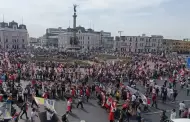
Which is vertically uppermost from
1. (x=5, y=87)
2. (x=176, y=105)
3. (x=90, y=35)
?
(x=90, y=35)

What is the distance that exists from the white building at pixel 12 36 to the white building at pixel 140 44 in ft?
165

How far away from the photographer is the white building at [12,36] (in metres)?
103

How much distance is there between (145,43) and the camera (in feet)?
384

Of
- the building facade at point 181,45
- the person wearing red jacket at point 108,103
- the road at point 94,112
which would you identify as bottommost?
the road at point 94,112

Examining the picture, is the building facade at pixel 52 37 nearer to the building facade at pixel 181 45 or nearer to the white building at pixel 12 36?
the white building at pixel 12 36

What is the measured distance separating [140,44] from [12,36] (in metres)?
65.0

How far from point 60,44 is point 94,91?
111904mm

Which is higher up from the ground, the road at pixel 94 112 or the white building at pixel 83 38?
the white building at pixel 83 38

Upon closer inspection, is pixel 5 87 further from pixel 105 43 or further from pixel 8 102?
pixel 105 43

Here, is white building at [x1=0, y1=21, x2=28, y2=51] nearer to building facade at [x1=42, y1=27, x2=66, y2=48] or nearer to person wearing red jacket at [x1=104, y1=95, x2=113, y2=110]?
building facade at [x1=42, y1=27, x2=66, y2=48]

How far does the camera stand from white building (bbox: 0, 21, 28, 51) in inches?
4067

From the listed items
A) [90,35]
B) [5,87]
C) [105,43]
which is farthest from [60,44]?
[5,87]

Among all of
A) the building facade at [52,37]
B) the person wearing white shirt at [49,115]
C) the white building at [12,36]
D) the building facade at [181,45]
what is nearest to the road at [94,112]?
the person wearing white shirt at [49,115]

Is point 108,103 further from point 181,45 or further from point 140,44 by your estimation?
point 181,45
